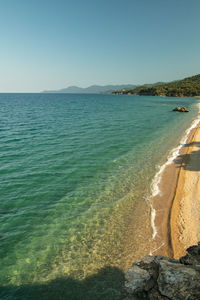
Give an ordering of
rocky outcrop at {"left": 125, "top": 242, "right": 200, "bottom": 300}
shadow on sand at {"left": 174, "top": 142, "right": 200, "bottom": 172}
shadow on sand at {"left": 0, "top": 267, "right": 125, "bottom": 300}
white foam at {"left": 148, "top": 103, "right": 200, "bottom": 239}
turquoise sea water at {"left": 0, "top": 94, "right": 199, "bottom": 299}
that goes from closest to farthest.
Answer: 1. rocky outcrop at {"left": 125, "top": 242, "right": 200, "bottom": 300}
2. shadow on sand at {"left": 0, "top": 267, "right": 125, "bottom": 300}
3. turquoise sea water at {"left": 0, "top": 94, "right": 199, "bottom": 299}
4. white foam at {"left": 148, "top": 103, "right": 200, "bottom": 239}
5. shadow on sand at {"left": 174, "top": 142, "right": 200, "bottom": 172}

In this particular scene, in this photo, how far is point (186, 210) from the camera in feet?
40.4

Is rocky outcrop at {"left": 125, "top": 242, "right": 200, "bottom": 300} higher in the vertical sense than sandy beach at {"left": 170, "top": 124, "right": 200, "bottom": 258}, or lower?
higher

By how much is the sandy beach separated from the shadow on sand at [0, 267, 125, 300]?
3509 mm

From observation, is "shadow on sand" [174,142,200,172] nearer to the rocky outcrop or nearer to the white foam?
the white foam

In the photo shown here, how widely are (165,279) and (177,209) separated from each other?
8.57 metres

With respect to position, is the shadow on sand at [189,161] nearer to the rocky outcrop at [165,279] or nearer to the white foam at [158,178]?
the white foam at [158,178]

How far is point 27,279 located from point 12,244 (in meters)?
2.53

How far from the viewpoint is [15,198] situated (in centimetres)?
1390

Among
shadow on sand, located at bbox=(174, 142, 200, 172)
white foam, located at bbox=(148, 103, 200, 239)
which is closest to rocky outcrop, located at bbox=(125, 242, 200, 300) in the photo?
white foam, located at bbox=(148, 103, 200, 239)

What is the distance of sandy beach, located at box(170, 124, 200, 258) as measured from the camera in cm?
973

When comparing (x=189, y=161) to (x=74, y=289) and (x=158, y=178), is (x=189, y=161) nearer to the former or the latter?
(x=158, y=178)

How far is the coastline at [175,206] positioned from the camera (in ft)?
31.8

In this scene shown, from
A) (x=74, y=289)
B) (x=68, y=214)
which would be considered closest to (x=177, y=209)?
(x=68, y=214)

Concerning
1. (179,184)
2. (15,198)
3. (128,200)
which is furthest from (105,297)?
Answer: (179,184)
